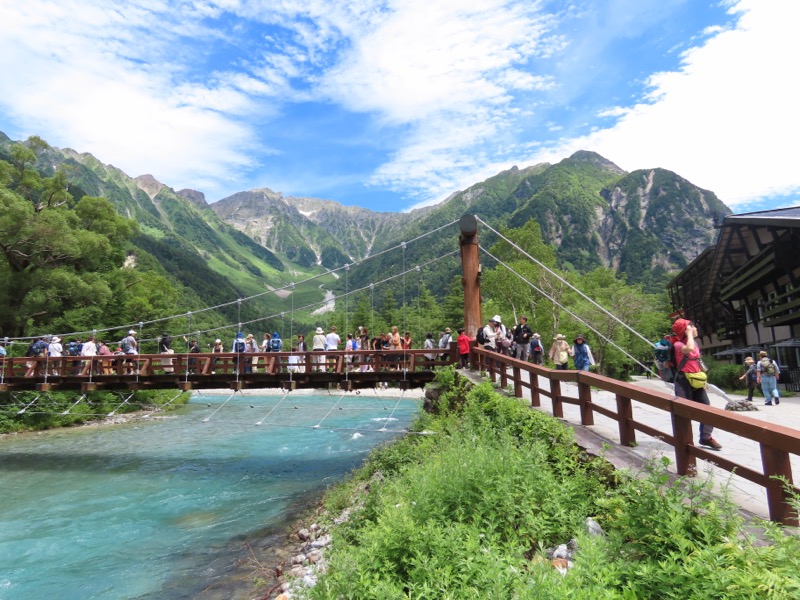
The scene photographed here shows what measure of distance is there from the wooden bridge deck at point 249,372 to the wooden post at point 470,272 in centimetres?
126

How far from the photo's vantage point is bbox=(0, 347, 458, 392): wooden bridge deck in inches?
576

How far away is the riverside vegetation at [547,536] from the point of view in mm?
2861

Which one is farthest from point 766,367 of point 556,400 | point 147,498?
point 147,498

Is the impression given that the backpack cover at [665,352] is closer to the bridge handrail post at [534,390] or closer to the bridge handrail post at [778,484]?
the bridge handrail post at [534,390]

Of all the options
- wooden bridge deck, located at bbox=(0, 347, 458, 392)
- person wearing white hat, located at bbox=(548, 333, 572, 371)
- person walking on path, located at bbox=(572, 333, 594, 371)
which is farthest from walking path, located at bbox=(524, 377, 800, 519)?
wooden bridge deck, located at bbox=(0, 347, 458, 392)

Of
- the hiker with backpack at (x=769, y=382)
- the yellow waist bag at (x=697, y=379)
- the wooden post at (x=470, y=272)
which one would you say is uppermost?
the wooden post at (x=470, y=272)

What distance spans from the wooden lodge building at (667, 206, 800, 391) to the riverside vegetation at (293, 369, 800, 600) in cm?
1682

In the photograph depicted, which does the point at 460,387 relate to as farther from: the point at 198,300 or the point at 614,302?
the point at 198,300

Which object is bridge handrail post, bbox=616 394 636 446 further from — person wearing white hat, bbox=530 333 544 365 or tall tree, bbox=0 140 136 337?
tall tree, bbox=0 140 136 337

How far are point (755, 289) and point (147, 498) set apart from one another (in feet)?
98.1

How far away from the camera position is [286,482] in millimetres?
13578

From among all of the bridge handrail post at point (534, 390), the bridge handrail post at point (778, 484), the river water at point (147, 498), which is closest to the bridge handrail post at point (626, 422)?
the bridge handrail post at point (778, 484)

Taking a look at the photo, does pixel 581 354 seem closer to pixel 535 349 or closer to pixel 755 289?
pixel 535 349

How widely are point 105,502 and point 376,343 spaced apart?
918cm
